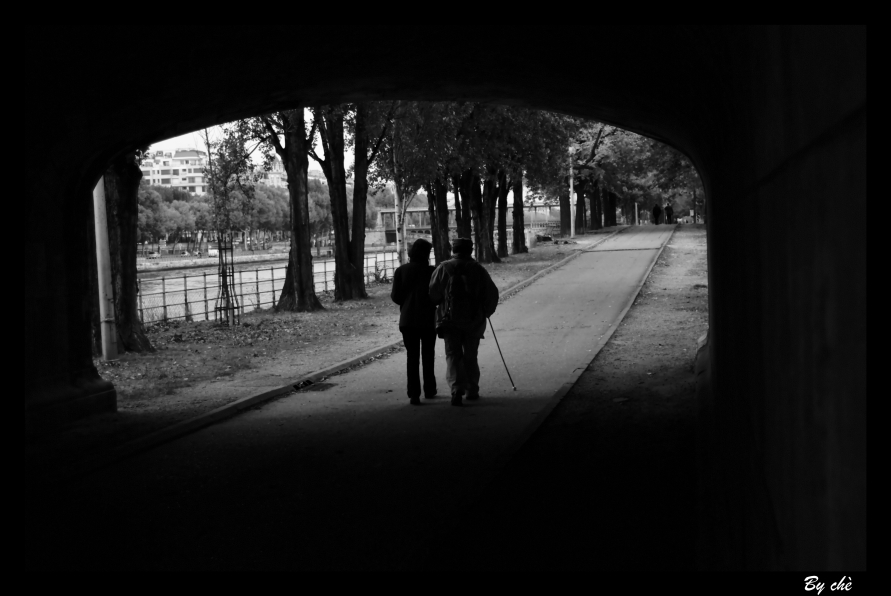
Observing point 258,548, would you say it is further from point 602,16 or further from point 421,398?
point 421,398

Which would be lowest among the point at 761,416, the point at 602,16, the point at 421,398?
the point at 421,398

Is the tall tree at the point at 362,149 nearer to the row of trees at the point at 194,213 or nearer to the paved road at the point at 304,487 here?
the paved road at the point at 304,487

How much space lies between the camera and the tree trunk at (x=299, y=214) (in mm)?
23516

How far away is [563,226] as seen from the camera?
63375mm

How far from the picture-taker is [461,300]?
10.7 m

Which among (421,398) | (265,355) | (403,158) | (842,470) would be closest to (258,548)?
(842,470)

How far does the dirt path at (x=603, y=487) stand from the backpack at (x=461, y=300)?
57.5 inches

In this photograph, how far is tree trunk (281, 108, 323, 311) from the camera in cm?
2352

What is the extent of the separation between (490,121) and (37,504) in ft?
83.8

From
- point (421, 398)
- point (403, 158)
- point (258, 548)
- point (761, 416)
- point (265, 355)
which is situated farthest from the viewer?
point (403, 158)

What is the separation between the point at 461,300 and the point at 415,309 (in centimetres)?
60

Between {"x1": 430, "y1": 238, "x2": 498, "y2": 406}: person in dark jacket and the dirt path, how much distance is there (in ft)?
3.92

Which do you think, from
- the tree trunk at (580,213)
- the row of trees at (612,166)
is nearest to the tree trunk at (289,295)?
the row of trees at (612,166)

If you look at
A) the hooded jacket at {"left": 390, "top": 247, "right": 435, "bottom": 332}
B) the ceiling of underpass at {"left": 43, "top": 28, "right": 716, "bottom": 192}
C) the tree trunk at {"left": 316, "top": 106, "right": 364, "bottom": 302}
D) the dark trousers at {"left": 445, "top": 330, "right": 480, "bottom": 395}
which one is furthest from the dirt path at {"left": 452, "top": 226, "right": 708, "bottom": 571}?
the tree trunk at {"left": 316, "top": 106, "right": 364, "bottom": 302}
